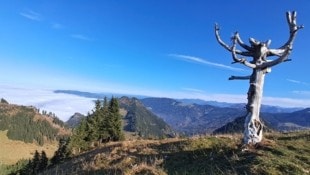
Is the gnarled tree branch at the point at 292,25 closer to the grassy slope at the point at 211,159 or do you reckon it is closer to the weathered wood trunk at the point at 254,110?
the weathered wood trunk at the point at 254,110

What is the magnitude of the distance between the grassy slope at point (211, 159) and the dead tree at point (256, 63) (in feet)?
3.30

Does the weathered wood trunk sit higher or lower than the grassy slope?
higher

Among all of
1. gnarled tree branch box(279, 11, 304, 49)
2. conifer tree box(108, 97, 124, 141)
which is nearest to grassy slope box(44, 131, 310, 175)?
gnarled tree branch box(279, 11, 304, 49)

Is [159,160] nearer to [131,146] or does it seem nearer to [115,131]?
[131,146]

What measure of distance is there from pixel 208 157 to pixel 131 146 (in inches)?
327

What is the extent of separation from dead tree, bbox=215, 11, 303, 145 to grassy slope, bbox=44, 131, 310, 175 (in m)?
1.01

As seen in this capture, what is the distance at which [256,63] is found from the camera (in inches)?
862

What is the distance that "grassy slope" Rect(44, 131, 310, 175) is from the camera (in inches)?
670

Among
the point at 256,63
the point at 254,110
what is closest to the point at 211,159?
the point at 254,110

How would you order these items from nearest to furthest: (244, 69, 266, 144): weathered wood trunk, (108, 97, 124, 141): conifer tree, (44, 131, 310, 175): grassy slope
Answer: (44, 131, 310, 175): grassy slope → (244, 69, 266, 144): weathered wood trunk → (108, 97, 124, 141): conifer tree

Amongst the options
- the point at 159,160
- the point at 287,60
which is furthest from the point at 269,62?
the point at 159,160

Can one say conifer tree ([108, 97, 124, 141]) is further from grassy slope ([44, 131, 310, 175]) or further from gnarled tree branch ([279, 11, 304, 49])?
gnarled tree branch ([279, 11, 304, 49])

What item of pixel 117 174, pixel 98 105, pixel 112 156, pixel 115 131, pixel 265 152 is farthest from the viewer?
pixel 98 105

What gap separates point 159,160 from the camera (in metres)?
19.8
